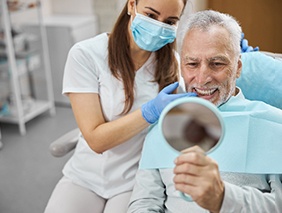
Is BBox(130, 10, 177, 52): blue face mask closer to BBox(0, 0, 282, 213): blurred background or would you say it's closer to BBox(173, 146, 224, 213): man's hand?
BBox(173, 146, 224, 213): man's hand

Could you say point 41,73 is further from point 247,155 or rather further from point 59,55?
point 247,155

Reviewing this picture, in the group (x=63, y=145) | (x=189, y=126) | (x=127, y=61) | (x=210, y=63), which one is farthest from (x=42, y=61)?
(x=189, y=126)

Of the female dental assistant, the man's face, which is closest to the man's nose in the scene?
the man's face

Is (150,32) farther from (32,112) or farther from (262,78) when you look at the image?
(32,112)

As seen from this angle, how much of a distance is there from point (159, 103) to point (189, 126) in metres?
0.40

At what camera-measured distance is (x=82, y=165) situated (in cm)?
153

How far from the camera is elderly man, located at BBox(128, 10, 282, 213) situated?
3.42ft

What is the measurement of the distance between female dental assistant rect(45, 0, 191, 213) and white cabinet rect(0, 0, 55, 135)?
5.96 feet

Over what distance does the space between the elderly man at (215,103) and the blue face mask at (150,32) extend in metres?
0.17

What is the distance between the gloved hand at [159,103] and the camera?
1.16 m

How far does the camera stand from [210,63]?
1.16 metres

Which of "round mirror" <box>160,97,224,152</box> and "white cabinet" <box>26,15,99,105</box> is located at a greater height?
"round mirror" <box>160,97,224,152</box>

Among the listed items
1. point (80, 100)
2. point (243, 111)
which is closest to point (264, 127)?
point (243, 111)

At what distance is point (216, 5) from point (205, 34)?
9.21 feet
